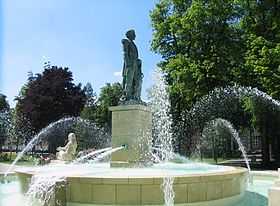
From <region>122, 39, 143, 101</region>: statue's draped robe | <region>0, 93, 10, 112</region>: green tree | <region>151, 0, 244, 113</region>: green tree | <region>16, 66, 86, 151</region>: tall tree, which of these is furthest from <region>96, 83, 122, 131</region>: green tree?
<region>122, 39, 143, 101</region>: statue's draped robe

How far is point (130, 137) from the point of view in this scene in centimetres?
1184

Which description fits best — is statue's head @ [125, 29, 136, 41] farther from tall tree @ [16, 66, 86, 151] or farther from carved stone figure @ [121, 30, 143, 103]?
tall tree @ [16, 66, 86, 151]

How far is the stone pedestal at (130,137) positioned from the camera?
1180 centimetres

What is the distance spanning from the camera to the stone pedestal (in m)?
11.8

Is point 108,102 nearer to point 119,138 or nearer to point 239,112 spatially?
point 239,112

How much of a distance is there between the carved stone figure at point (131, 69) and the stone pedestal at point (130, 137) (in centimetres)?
57

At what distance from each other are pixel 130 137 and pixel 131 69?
2.11m

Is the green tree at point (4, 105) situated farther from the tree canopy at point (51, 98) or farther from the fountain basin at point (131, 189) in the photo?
the fountain basin at point (131, 189)

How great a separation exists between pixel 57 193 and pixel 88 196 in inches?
24.5

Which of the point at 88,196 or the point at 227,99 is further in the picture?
the point at 227,99

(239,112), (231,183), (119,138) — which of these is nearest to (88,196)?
(231,183)

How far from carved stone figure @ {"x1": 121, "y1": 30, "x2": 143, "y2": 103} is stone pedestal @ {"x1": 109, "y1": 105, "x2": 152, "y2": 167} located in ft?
1.88

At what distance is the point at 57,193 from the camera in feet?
26.0

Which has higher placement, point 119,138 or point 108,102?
point 108,102
